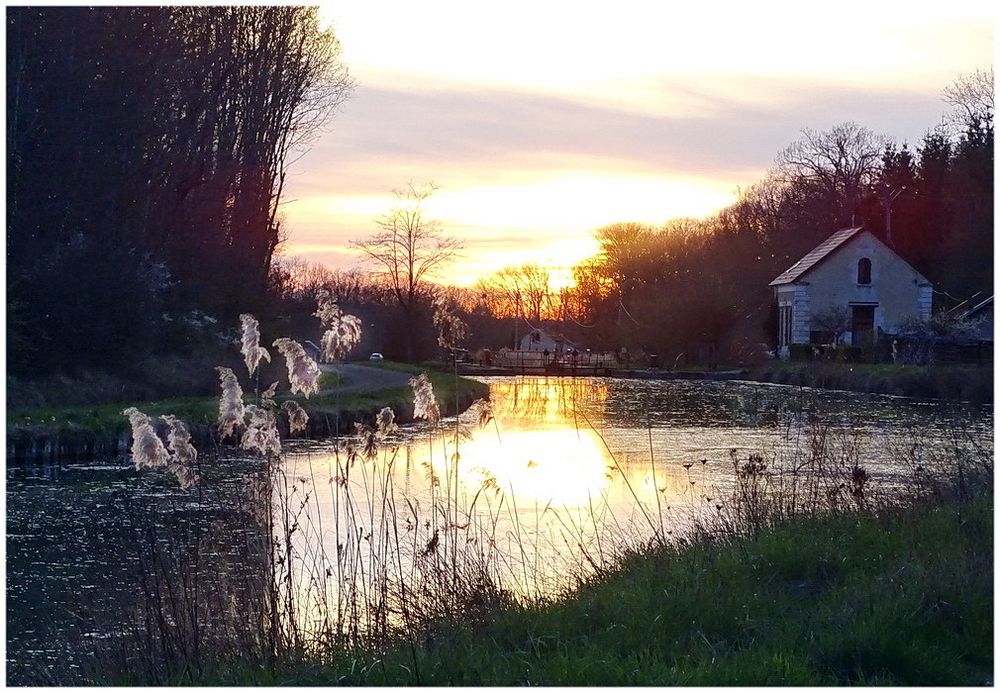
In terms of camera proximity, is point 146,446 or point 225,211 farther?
point 225,211

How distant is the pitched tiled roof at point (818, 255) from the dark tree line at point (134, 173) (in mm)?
20933

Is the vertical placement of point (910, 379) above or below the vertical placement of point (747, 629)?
above

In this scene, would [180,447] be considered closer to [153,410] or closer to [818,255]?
[153,410]

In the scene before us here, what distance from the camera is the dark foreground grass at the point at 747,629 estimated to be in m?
5.13

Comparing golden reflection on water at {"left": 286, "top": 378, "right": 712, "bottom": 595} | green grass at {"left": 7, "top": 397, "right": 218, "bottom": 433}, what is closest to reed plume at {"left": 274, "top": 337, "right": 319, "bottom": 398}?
golden reflection on water at {"left": 286, "top": 378, "right": 712, "bottom": 595}

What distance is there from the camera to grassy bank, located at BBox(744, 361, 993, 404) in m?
26.7

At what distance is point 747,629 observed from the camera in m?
Result: 5.71

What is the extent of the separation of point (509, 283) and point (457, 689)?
167 ft

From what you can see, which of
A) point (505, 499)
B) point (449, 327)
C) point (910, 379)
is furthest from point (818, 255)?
point (449, 327)

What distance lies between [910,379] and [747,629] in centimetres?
2593

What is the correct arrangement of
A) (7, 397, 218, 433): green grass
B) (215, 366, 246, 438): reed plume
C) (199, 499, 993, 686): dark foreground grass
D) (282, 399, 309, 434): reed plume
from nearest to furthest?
(199, 499, 993, 686): dark foreground grass, (215, 366, 246, 438): reed plume, (282, 399, 309, 434): reed plume, (7, 397, 218, 433): green grass

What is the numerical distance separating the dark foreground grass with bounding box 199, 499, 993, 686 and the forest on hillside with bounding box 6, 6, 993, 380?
1941mm

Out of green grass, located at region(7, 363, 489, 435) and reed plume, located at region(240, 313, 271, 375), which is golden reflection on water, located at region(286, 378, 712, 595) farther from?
green grass, located at region(7, 363, 489, 435)

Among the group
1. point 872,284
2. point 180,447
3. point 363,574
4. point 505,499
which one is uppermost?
point 872,284
